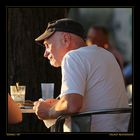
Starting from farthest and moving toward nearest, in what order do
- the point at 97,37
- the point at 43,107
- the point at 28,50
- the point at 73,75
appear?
1. the point at 97,37
2. the point at 28,50
3. the point at 43,107
4. the point at 73,75

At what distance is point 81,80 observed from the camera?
3.80 m

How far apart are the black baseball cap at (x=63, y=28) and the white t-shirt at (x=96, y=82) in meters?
0.18

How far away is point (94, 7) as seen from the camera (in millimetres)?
4152

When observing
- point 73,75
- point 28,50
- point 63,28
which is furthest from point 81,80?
point 28,50

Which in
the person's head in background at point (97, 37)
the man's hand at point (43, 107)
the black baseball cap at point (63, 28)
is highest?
the person's head in background at point (97, 37)

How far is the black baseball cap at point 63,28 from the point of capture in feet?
13.2

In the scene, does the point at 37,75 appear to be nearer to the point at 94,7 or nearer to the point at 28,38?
the point at 28,38

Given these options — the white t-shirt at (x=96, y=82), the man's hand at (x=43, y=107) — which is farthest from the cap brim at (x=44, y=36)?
the man's hand at (x=43, y=107)

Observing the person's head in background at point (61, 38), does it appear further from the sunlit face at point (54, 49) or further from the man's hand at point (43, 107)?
the man's hand at point (43, 107)

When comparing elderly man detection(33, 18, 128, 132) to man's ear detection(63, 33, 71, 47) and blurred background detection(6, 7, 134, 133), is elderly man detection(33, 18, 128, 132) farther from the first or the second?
blurred background detection(6, 7, 134, 133)

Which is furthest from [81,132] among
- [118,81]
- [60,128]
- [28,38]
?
[28,38]

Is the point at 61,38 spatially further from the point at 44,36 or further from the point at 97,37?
the point at 97,37

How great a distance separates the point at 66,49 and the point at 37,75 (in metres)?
0.32

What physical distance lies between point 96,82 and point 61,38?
1.36 ft
